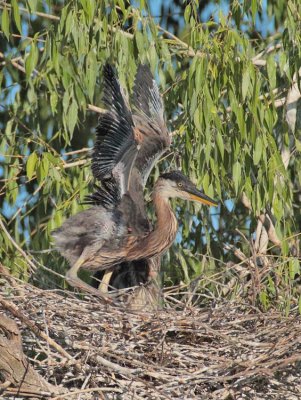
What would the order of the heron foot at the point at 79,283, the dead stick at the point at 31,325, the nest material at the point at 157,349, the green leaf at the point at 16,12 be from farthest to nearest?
1. the green leaf at the point at 16,12
2. the heron foot at the point at 79,283
3. the nest material at the point at 157,349
4. the dead stick at the point at 31,325

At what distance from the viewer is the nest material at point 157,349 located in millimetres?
6906

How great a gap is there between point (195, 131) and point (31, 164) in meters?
1.00

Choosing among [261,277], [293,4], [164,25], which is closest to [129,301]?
[261,277]

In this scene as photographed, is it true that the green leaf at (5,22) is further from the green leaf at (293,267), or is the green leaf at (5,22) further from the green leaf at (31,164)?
the green leaf at (293,267)

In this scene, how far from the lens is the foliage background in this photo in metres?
8.23

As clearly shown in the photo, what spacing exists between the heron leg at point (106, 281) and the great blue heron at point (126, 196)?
0.05 ft

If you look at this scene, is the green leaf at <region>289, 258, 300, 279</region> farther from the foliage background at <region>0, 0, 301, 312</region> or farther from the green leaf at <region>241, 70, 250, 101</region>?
the green leaf at <region>241, 70, 250, 101</region>

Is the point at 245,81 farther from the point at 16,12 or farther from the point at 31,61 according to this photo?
the point at 16,12

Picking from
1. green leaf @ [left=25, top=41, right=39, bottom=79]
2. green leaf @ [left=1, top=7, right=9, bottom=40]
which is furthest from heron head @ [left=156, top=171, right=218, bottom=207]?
green leaf @ [left=1, top=7, right=9, bottom=40]

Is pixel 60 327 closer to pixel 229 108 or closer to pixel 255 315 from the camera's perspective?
pixel 255 315

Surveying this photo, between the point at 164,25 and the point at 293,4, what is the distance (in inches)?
87.5

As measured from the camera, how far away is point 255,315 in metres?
7.46

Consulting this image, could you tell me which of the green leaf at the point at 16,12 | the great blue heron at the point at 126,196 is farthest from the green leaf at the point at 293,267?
the green leaf at the point at 16,12

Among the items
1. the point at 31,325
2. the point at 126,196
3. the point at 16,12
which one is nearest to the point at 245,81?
the point at 126,196
